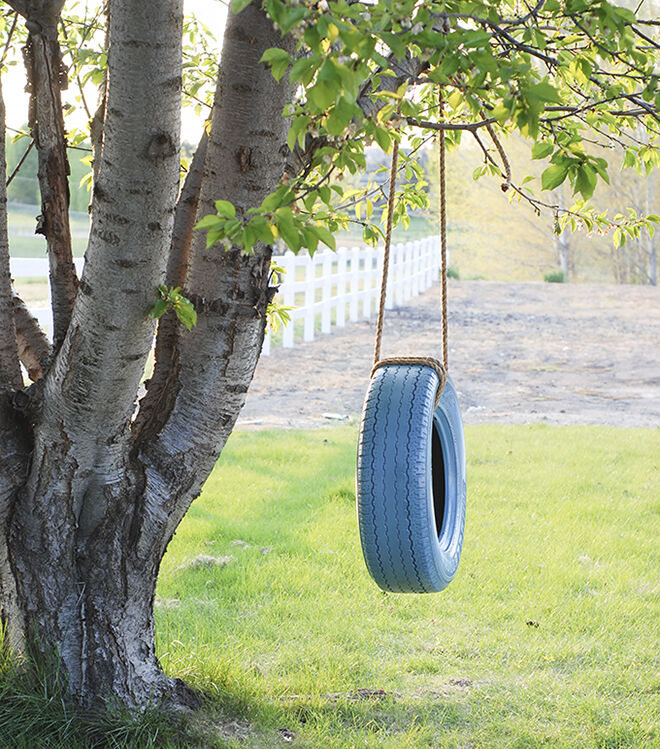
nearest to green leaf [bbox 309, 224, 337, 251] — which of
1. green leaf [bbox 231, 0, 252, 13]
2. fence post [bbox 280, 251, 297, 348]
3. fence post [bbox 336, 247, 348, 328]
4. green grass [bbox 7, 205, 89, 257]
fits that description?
green leaf [bbox 231, 0, 252, 13]

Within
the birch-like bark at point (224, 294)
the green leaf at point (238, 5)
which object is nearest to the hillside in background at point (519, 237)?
the birch-like bark at point (224, 294)

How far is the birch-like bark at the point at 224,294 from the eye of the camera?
7.39ft

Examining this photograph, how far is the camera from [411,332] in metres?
13.4

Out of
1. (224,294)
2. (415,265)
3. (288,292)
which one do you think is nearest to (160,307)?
(224,294)

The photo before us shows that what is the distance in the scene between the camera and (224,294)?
2416mm

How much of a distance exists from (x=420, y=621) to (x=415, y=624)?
0.14 ft

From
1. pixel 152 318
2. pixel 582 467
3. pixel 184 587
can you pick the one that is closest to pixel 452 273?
pixel 582 467

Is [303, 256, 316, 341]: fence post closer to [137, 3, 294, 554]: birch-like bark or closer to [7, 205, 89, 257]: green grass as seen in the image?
[137, 3, 294, 554]: birch-like bark

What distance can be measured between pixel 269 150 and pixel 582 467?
15.1 ft

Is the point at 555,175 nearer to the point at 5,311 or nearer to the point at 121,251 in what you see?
the point at 121,251

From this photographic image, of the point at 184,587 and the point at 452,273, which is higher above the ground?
the point at 452,273

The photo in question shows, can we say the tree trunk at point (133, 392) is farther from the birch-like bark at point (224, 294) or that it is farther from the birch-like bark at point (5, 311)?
the birch-like bark at point (5, 311)

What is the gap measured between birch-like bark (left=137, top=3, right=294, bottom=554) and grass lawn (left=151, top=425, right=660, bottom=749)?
839 mm

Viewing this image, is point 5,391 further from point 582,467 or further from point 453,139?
point 582,467
